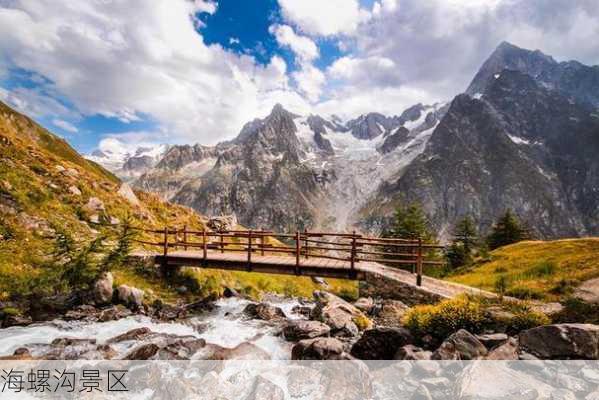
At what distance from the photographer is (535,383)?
9.06 m

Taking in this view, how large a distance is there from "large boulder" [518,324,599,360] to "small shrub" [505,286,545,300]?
5.67 meters

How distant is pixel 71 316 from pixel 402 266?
41303 mm

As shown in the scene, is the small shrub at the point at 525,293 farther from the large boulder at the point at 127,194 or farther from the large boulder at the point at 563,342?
the large boulder at the point at 127,194

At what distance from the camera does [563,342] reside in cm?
987

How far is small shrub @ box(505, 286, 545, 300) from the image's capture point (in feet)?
51.6

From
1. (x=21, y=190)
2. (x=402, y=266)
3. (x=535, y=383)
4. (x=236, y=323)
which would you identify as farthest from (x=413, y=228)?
(x=21, y=190)

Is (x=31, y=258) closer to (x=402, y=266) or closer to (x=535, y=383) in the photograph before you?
(x=535, y=383)

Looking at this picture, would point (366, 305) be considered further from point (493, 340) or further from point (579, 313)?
point (579, 313)

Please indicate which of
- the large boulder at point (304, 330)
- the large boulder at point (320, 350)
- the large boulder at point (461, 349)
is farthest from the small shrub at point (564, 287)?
the large boulder at point (320, 350)

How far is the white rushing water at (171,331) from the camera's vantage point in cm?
1332

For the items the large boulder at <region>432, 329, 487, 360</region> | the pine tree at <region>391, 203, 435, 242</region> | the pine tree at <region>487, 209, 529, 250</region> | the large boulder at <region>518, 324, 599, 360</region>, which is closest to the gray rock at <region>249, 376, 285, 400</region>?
the large boulder at <region>432, 329, 487, 360</region>

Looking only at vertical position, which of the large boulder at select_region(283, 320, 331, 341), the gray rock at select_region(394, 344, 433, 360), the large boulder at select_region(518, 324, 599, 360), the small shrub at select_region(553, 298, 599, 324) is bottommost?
the large boulder at select_region(283, 320, 331, 341)

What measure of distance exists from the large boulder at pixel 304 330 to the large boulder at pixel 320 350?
207cm

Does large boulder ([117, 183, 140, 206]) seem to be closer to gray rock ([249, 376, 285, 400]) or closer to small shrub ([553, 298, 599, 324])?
gray rock ([249, 376, 285, 400])
